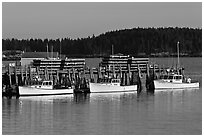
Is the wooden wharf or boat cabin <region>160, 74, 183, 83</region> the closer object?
the wooden wharf

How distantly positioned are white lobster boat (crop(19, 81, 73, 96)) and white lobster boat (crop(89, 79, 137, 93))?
1.89m

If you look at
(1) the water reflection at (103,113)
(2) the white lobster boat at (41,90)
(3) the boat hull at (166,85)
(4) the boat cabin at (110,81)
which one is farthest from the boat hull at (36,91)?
(3) the boat hull at (166,85)

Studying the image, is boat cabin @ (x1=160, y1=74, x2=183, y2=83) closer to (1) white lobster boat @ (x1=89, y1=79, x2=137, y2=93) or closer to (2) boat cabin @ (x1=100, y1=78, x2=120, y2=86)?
(1) white lobster boat @ (x1=89, y1=79, x2=137, y2=93)

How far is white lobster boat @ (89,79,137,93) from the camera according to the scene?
1492 inches

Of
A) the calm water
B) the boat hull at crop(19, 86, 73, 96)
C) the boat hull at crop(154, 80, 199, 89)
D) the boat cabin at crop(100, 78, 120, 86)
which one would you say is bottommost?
the calm water

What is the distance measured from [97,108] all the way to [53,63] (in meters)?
15.0

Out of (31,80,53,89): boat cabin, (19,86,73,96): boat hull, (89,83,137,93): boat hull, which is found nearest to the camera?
(19,86,73,96): boat hull

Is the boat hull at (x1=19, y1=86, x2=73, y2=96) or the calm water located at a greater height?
the boat hull at (x1=19, y1=86, x2=73, y2=96)

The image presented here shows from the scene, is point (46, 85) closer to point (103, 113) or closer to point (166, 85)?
Result: point (103, 113)

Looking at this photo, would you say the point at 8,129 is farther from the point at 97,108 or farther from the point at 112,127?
the point at 97,108

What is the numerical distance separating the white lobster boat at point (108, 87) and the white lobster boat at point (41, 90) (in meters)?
1.89

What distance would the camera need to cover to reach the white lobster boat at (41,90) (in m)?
35.4

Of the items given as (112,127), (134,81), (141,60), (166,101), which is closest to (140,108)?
(166,101)

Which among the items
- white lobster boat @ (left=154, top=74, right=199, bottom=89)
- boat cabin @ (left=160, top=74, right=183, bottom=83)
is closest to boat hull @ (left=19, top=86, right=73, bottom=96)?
white lobster boat @ (left=154, top=74, right=199, bottom=89)
